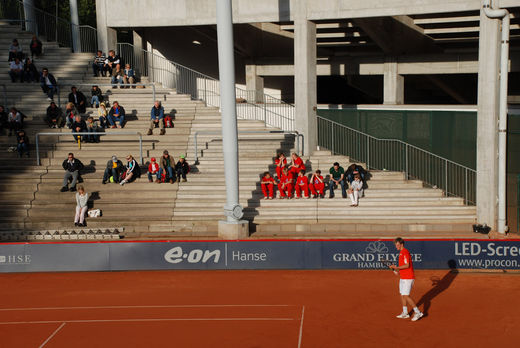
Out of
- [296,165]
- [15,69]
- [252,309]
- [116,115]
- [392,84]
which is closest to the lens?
[252,309]

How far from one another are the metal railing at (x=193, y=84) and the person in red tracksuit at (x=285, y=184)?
6.16 m

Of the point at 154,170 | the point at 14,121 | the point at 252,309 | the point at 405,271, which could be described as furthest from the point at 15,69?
the point at 405,271

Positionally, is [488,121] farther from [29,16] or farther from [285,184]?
[29,16]

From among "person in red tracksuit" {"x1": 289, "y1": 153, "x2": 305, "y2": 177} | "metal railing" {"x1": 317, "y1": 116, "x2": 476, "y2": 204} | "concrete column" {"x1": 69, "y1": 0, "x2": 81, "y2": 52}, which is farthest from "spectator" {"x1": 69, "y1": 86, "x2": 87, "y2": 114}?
"metal railing" {"x1": 317, "y1": 116, "x2": 476, "y2": 204}

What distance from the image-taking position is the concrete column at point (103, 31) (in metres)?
33.2

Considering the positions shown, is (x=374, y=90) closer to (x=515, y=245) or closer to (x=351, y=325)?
(x=515, y=245)

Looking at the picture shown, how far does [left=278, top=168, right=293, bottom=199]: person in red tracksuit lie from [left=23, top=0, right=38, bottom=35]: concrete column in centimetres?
1828

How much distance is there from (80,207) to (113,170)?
8.16ft

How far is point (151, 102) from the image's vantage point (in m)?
32.8

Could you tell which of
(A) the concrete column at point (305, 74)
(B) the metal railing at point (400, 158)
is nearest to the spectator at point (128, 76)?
(A) the concrete column at point (305, 74)

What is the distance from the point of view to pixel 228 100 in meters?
24.3

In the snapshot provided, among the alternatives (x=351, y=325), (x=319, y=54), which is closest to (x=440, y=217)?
(x=351, y=325)

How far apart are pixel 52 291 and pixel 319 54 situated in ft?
67.0

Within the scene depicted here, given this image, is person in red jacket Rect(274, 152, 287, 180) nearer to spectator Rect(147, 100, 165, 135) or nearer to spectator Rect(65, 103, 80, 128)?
spectator Rect(147, 100, 165, 135)
